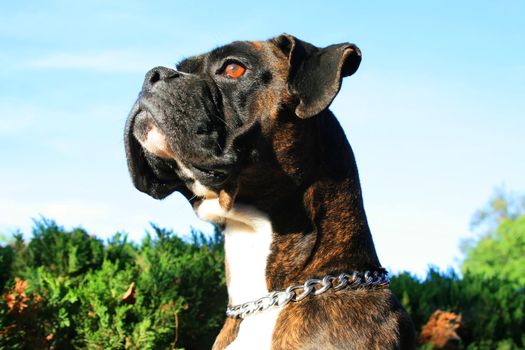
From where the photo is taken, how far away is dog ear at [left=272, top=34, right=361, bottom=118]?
11.7 feet

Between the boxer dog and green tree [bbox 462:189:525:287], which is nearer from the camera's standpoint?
the boxer dog

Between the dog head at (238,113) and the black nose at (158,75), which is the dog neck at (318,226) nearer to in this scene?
the dog head at (238,113)

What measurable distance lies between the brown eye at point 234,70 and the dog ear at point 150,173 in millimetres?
542

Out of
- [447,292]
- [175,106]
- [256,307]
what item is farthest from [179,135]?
[447,292]

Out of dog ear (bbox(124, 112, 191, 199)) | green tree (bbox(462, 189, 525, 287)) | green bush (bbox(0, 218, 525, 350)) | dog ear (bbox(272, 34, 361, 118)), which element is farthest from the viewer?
green tree (bbox(462, 189, 525, 287))

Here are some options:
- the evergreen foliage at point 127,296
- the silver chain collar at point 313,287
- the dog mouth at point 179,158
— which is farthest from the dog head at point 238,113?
the evergreen foliage at point 127,296

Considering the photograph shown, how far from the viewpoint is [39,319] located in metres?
5.20

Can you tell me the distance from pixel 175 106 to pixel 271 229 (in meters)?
0.74

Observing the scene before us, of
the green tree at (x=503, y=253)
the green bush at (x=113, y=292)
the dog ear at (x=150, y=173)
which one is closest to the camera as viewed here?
the dog ear at (x=150, y=173)

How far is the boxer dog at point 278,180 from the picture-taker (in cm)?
356

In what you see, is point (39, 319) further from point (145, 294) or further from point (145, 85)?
point (145, 85)

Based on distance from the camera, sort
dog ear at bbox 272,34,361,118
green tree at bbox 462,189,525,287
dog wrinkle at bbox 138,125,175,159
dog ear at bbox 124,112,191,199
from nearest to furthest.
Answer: dog ear at bbox 272,34,361,118 < dog wrinkle at bbox 138,125,175,159 < dog ear at bbox 124,112,191,199 < green tree at bbox 462,189,525,287

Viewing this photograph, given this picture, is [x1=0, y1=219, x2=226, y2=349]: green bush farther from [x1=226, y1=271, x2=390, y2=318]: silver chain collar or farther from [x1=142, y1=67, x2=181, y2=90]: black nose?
[x1=142, y1=67, x2=181, y2=90]: black nose

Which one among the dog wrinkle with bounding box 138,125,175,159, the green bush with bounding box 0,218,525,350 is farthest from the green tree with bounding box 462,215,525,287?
the dog wrinkle with bounding box 138,125,175,159
